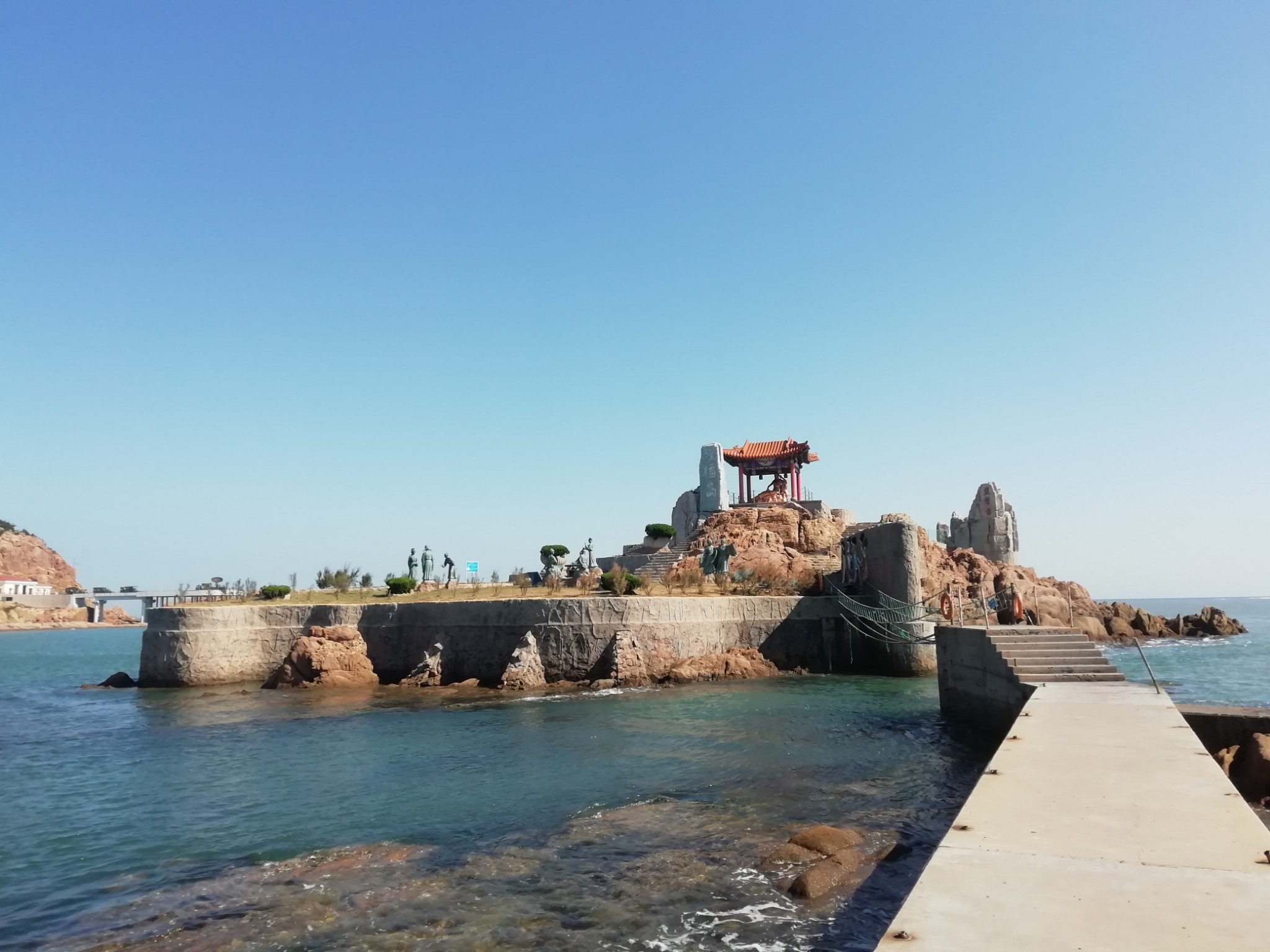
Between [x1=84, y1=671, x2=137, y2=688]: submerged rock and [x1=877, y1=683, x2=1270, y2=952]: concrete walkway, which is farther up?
[x1=877, y1=683, x2=1270, y2=952]: concrete walkway

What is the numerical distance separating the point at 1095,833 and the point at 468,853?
770 centimetres

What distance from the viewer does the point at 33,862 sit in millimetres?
10977

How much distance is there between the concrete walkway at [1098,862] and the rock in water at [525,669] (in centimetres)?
2002

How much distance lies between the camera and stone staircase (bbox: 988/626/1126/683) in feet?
49.3

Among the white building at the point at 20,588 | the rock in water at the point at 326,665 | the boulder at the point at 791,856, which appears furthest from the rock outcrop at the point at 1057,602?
the white building at the point at 20,588

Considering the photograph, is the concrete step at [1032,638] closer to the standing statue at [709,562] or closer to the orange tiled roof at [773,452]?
the standing statue at [709,562]

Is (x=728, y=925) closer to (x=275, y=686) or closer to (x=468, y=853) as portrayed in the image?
(x=468, y=853)

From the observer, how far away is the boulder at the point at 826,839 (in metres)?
9.67

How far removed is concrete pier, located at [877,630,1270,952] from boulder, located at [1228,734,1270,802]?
2.45m

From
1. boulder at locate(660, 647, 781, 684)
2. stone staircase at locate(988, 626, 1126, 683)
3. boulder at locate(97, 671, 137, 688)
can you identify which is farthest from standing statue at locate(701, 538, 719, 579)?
boulder at locate(97, 671, 137, 688)

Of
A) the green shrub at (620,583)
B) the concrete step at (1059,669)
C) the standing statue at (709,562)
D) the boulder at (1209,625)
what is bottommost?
the boulder at (1209,625)

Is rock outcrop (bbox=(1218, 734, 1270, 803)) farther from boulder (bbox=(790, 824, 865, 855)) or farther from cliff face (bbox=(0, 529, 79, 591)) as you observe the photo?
cliff face (bbox=(0, 529, 79, 591))

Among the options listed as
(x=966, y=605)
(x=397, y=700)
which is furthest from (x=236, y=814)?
(x=966, y=605)

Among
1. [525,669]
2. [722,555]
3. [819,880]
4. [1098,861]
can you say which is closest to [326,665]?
[525,669]
